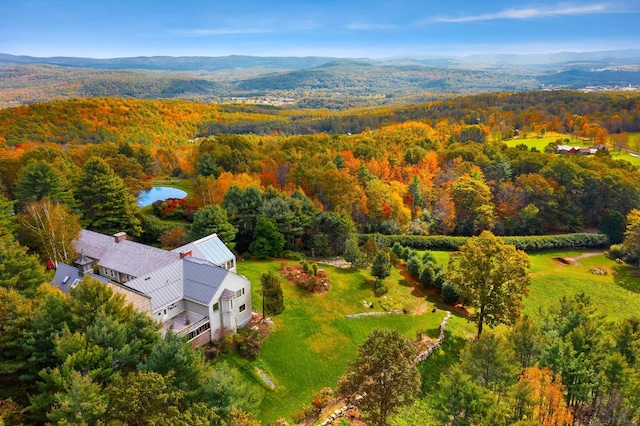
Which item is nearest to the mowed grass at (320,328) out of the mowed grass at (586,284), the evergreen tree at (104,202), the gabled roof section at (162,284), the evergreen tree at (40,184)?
the gabled roof section at (162,284)

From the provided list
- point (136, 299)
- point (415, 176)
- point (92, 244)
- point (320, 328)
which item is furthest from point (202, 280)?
point (415, 176)

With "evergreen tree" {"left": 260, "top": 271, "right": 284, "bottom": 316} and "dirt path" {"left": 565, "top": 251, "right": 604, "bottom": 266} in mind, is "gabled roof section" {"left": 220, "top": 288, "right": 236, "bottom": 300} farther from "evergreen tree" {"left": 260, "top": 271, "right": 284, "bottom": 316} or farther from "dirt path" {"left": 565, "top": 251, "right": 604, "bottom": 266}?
"dirt path" {"left": 565, "top": 251, "right": 604, "bottom": 266}

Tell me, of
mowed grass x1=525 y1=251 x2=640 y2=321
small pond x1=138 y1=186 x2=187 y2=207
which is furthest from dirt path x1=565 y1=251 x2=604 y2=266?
small pond x1=138 y1=186 x2=187 y2=207

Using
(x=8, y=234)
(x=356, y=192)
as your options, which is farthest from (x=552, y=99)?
(x=8, y=234)

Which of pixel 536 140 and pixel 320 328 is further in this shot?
pixel 536 140

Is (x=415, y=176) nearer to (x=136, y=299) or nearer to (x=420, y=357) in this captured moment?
(x=420, y=357)

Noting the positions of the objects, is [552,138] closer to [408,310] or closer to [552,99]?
[552,99]

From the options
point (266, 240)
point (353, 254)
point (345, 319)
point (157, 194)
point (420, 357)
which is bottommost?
point (420, 357)
